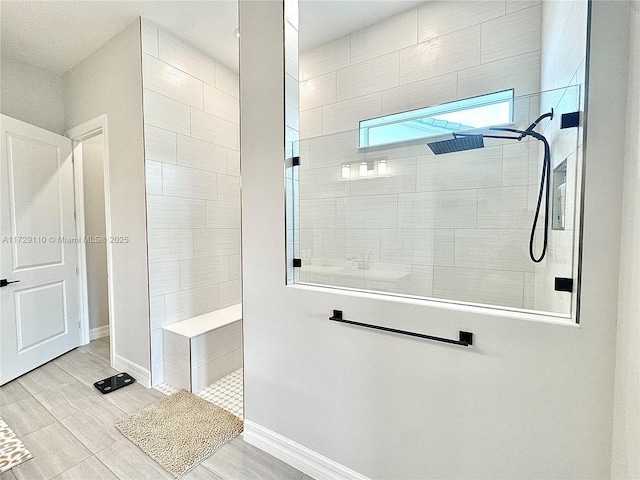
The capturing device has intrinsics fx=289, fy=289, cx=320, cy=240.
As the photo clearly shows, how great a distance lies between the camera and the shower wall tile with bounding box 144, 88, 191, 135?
2354mm

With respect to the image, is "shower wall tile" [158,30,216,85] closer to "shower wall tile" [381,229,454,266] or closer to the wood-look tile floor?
"shower wall tile" [381,229,454,266]

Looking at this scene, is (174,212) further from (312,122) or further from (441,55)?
(441,55)

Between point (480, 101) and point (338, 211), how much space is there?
1227mm

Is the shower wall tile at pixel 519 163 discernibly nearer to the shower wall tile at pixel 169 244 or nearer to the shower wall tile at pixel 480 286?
the shower wall tile at pixel 480 286

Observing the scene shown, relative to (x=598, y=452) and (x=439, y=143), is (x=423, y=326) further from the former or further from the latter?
(x=439, y=143)

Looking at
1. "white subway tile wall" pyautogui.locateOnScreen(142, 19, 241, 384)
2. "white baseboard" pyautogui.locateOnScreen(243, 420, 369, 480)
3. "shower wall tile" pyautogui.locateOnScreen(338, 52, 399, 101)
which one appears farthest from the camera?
"white subway tile wall" pyautogui.locateOnScreen(142, 19, 241, 384)

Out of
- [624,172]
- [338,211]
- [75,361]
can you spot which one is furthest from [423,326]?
[75,361]

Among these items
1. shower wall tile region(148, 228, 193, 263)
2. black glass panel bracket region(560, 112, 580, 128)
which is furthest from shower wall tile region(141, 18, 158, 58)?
black glass panel bracket region(560, 112, 580, 128)

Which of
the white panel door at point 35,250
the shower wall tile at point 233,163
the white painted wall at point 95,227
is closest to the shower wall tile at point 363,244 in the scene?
the shower wall tile at point 233,163

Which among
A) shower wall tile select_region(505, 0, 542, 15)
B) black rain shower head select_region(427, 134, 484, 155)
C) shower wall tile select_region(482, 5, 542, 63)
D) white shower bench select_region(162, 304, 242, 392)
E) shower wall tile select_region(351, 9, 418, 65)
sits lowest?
white shower bench select_region(162, 304, 242, 392)

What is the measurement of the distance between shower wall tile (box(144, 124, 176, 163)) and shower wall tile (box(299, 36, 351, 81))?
1.36m

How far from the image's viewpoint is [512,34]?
6.09 ft

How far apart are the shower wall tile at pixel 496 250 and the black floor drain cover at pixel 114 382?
2747mm

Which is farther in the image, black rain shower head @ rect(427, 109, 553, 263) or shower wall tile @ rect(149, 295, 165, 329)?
shower wall tile @ rect(149, 295, 165, 329)
